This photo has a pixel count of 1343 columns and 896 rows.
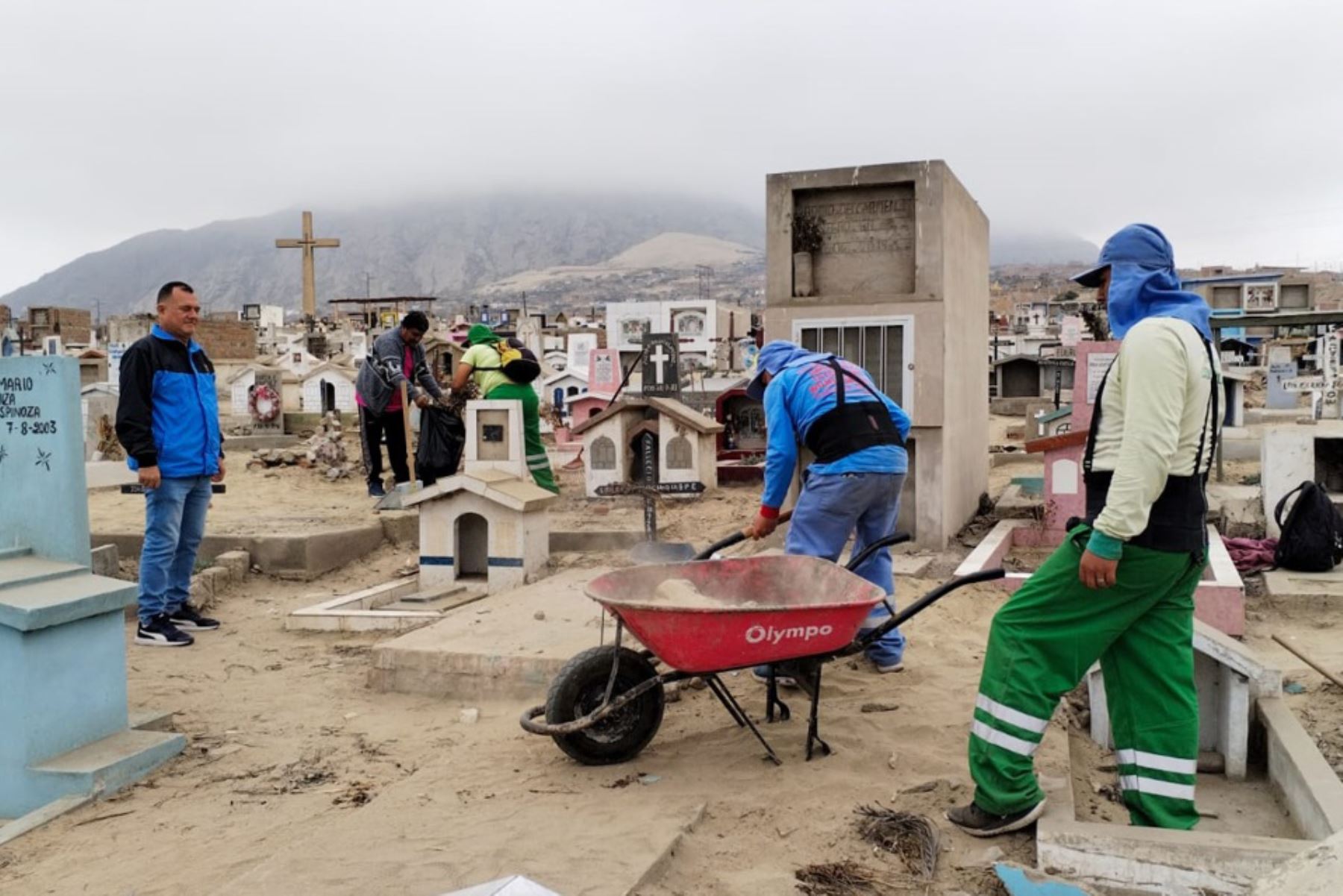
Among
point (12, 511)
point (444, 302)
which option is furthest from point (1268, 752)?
point (444, 302)

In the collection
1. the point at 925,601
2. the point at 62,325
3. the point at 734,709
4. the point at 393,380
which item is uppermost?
the point at 62,325

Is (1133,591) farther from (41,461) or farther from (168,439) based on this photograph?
(168,439)

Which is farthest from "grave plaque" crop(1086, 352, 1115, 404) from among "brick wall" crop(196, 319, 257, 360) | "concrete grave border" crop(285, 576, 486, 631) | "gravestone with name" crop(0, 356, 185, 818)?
"brick wall" crop(196, 319, 257, 360)

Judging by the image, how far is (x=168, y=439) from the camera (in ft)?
18.7

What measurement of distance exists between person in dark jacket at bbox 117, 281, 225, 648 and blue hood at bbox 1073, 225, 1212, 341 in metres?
4.67

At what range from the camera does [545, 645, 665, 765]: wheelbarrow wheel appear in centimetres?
364

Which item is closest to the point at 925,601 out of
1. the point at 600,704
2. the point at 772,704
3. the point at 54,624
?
the point at 772,704

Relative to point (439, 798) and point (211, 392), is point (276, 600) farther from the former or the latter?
point (439, 798)

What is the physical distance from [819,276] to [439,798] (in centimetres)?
544

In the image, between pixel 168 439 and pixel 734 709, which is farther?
pixel 168 439

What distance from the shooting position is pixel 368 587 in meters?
7.63

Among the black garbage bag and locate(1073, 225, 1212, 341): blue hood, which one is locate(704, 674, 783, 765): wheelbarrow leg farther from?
the black garbage bag

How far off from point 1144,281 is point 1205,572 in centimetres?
368

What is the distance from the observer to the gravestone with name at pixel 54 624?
3.89 meters
